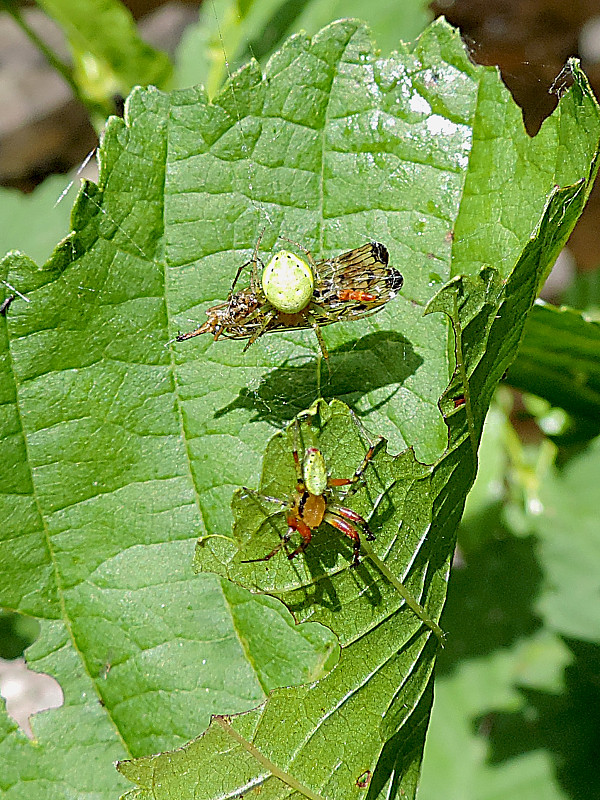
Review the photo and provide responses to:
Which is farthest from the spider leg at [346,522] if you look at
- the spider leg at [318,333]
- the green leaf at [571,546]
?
the green leaf at [571,546]

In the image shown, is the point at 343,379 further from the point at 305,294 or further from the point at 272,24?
the point at 272,24

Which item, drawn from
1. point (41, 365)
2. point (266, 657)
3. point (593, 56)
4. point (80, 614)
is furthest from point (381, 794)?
point (593, 56)

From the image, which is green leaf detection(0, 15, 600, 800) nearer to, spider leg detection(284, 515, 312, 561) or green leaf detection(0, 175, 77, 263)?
spider leg detection(284, 515, 312, 561)

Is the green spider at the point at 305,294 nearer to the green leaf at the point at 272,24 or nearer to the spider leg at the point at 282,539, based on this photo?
the spider leg at the point at 282,539

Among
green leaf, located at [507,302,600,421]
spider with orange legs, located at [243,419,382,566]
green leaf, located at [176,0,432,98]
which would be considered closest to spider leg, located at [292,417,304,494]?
spider with orange legs, located at [243,419,382,566]

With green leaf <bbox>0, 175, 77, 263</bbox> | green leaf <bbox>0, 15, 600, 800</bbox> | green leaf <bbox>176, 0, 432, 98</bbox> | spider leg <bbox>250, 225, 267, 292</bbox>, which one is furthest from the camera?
green leaf <bbox>0, 175, 77, 263</bbox>
